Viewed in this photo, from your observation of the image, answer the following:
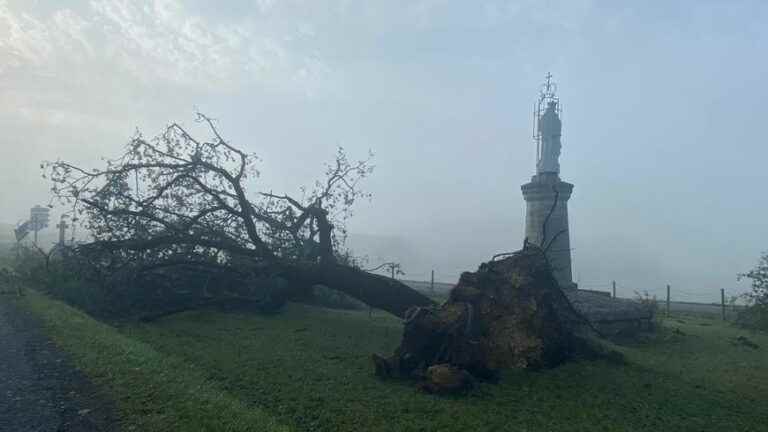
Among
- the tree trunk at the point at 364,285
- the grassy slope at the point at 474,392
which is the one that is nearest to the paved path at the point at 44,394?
the grassy slope at the point at 474,392

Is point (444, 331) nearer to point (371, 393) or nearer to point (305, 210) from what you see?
point (371, 393)

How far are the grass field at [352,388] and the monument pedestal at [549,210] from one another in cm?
1276

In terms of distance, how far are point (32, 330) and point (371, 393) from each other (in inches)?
234

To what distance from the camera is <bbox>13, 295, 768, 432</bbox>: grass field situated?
448 centimetres

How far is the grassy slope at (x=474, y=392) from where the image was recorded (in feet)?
15.2

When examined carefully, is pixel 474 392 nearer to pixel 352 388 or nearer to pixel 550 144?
pixel 352 388

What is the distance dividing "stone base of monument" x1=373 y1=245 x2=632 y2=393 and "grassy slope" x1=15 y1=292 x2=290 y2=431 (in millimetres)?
2108

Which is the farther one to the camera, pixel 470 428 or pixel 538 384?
pixel 538 384

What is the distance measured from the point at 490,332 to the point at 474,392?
1522 millimetres

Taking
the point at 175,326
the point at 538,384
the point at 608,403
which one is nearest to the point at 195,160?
the point at 175,326

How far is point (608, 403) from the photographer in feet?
17.6

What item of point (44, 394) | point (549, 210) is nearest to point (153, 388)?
point (44, 394)

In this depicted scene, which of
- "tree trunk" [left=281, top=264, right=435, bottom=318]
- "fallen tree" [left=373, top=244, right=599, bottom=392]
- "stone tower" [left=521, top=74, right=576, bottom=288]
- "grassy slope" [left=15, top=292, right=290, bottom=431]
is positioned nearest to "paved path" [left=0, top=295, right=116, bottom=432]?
"grassy slope" [left=15, top=292, right=290, bottom=431]

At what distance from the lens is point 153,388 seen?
493cm
